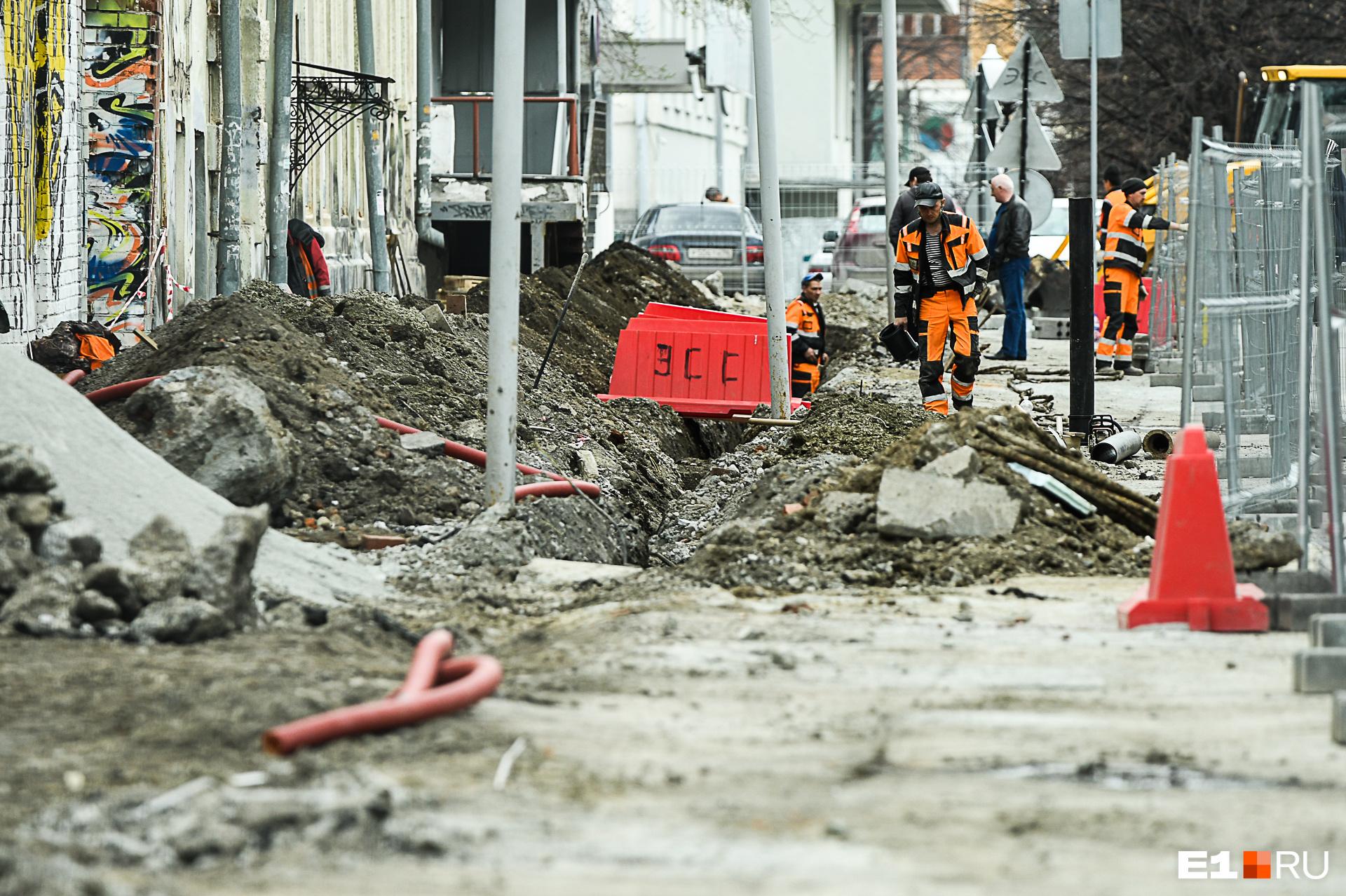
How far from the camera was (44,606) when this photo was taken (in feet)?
21.7

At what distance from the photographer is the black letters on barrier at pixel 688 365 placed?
1619 centimetres

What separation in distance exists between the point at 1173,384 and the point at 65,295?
881 cm

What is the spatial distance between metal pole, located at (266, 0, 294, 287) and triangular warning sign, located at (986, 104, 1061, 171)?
679cm

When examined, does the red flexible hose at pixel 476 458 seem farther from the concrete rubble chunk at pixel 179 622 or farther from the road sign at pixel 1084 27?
the road sign at pixel 1084 27

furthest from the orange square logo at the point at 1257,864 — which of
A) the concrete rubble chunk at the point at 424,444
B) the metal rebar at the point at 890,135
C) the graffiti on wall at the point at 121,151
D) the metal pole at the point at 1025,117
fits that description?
the metal rebar at the point at 890,135

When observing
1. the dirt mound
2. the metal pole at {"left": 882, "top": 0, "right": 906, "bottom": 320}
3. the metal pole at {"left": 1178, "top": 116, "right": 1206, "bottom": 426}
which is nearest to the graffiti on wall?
the dirt mound

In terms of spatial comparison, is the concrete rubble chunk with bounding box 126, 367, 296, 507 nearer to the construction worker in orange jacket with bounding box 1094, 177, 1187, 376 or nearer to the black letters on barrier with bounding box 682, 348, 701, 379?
the black letters on barrier with bounding box 682, 348, 701, 379

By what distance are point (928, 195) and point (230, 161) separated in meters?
5.86

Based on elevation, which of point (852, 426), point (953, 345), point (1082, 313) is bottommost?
point (852, 426)

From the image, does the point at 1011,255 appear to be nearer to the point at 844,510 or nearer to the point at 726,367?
the point at 726,367

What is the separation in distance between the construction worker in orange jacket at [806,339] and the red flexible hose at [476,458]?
28.8 feet

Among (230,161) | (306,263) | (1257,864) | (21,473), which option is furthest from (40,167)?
(1257,864)

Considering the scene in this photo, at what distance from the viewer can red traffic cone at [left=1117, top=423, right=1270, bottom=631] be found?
7199mm

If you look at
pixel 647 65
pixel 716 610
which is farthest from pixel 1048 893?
pixel 647 65
